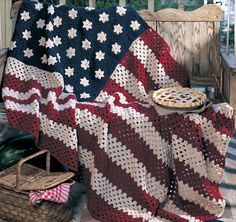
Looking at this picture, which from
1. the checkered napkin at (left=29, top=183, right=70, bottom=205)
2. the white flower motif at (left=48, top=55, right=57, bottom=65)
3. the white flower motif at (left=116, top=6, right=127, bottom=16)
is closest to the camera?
the checkered napkin at (left=29, top=183, right=70, bottom=205)

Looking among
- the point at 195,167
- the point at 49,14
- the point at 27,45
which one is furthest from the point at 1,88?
the point at 195,167

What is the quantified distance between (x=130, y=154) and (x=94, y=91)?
0.61 meters

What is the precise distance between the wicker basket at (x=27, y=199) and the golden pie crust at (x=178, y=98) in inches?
22.8

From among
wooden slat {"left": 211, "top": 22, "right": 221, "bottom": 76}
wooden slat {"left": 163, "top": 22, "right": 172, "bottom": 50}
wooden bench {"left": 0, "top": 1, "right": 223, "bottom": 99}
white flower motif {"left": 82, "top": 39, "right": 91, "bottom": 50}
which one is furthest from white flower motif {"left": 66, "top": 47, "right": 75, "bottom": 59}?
wooden slat {"left": 211, "top": 22, "right": 221, "bottom": 76}

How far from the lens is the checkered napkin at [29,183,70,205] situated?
255 cm


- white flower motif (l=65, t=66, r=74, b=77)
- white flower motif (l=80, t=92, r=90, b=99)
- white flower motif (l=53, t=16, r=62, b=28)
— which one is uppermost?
white flower motif (l=53, t=16, r=62, b=28)

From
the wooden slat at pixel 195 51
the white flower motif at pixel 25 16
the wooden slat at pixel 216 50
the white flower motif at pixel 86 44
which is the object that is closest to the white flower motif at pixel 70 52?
the white flower motif at pixel 86 44

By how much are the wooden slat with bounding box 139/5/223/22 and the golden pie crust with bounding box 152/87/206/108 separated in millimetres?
583

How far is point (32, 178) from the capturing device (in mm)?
2730

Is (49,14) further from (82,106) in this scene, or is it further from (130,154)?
(130,154)

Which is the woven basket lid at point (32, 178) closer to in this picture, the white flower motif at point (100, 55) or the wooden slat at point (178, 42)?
the white flower motif at point (100, 55)

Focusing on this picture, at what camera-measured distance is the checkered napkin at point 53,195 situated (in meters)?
2.55

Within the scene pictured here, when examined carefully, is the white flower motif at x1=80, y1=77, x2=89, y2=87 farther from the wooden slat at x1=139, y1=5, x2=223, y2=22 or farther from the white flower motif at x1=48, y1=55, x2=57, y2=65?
the wooden slat at x1=139, y1=5, x2=223, y2=22

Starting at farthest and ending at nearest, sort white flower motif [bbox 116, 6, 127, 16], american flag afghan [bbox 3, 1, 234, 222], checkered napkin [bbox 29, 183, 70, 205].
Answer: white flower motif [bbox 116, 6, 127, 16]
american flag afghan [bbox 3, 1, 234, 222]
checkered napkin [bbox 29, 183, 70, 205]
